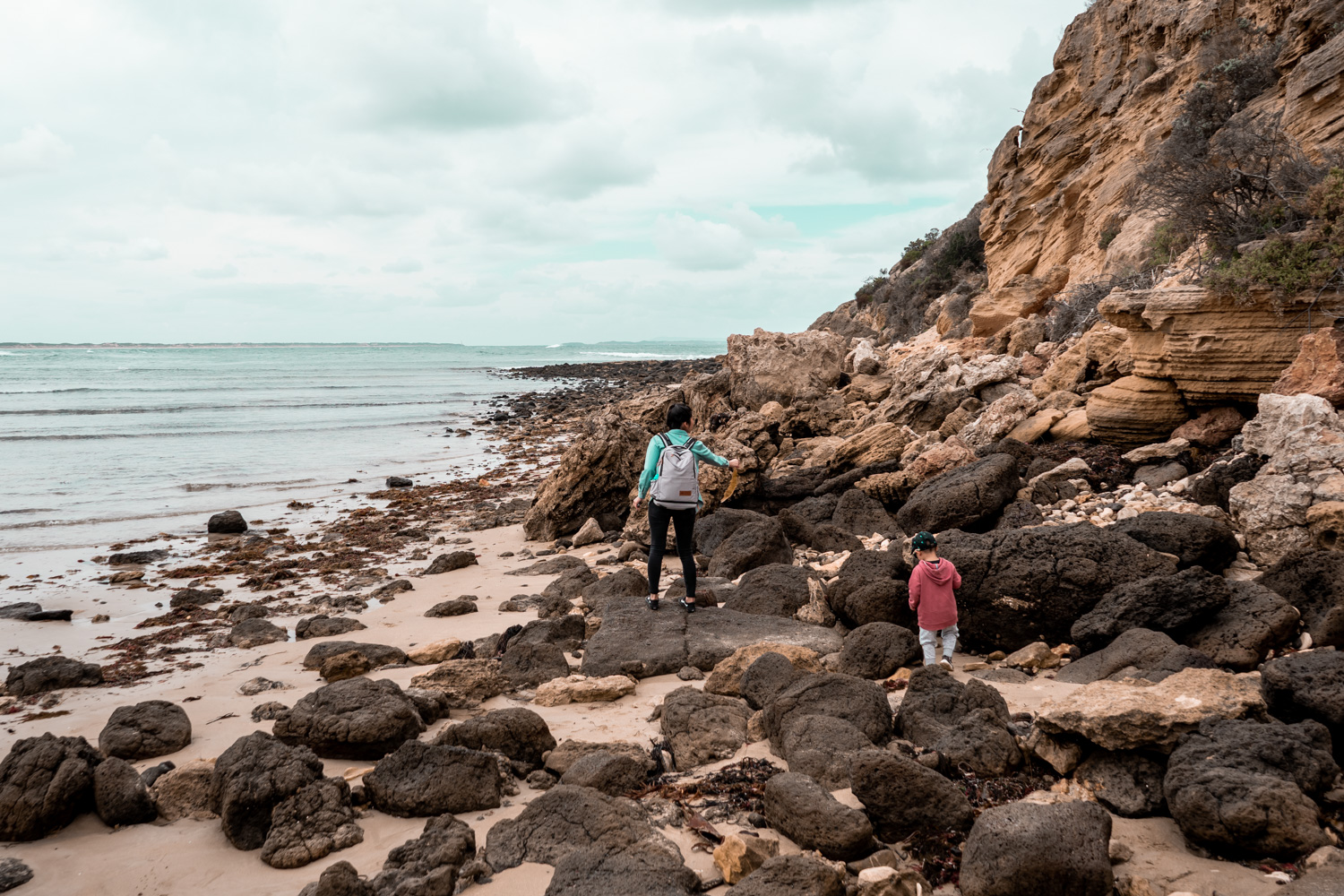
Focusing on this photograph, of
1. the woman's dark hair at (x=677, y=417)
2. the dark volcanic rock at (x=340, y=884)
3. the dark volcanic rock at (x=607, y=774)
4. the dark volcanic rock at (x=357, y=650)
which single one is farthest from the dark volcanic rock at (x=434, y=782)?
the woman's dark hair at (x=677, y=417)

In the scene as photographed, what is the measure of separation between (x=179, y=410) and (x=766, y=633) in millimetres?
37423

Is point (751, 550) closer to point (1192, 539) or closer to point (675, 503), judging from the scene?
point (675, 503)

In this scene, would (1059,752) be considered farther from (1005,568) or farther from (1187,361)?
(1187,361)

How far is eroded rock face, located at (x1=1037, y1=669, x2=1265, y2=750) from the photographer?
3.70m

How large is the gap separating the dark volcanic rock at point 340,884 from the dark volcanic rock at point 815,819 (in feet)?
6.07

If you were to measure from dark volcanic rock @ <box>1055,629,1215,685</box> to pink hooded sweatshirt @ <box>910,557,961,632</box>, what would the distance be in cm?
83

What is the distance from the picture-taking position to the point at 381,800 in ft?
13.9

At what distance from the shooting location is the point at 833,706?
4.70 m

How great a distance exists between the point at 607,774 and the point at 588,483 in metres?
8.60

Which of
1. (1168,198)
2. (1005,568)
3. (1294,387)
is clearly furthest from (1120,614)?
(1168,198)

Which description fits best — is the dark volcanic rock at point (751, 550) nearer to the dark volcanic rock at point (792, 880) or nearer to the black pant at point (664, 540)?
the black pant at point (664, 540)

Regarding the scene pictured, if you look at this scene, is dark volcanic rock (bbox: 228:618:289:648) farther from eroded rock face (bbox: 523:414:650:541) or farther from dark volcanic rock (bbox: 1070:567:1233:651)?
dark volcanic rock (bbox: 1070:567:1233:651)

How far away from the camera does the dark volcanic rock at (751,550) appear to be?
903 centimetres

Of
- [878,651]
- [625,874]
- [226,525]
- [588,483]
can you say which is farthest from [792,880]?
[226,525]
